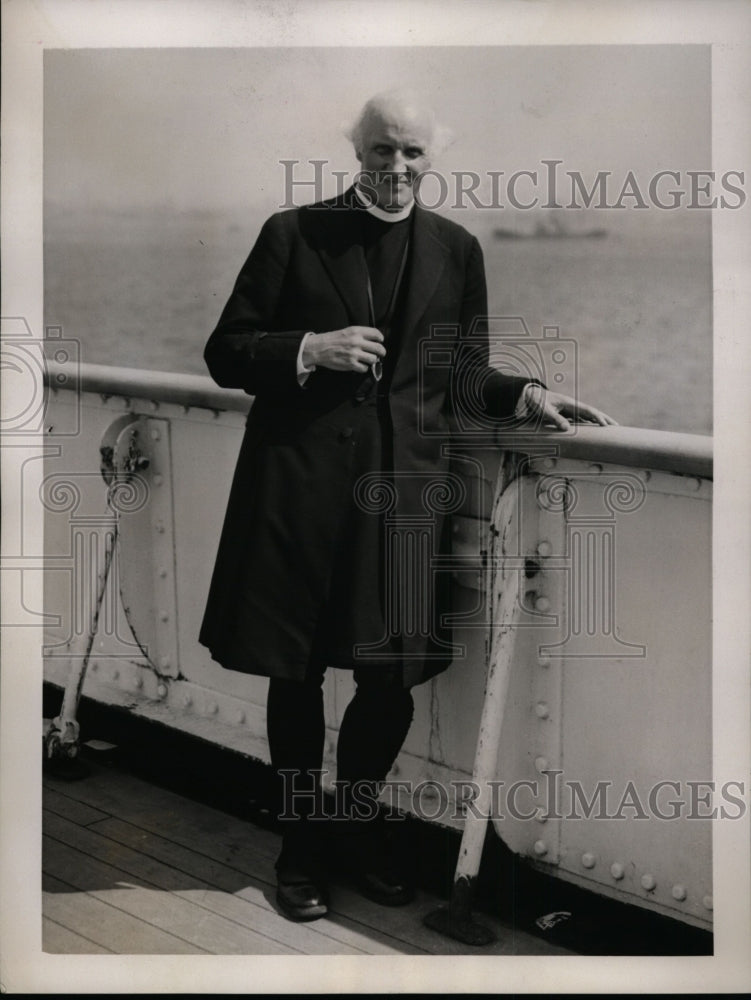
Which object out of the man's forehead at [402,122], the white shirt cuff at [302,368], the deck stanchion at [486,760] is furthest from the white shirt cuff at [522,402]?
the man's forehead at [402,122]

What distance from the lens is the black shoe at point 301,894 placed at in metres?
2.78

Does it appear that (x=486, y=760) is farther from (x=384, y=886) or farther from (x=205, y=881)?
(x=205, y=881)

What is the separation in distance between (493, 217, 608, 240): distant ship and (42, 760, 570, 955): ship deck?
139cm

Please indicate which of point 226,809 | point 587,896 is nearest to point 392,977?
point 587,896

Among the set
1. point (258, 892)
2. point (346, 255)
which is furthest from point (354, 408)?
point (258, 892)

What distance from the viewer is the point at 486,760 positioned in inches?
107

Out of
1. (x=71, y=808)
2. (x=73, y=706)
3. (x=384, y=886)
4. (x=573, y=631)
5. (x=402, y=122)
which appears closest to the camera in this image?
(x=402, y=122)

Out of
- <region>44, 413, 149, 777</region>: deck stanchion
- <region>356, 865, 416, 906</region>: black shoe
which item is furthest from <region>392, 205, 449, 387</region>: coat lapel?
<region>356, 865, 416, 906</region>: black shoe

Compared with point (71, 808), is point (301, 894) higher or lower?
lower

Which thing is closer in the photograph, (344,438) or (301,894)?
(344,438)

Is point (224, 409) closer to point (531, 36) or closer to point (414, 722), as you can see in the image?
point (414, 722)

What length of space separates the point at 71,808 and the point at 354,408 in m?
1.19

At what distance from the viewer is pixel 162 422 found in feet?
10.7

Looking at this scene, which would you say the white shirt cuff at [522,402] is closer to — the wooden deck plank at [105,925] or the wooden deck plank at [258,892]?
the wooden deck plank at [258,892]
